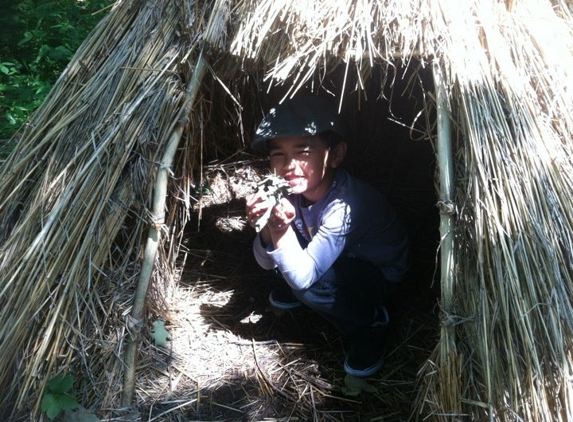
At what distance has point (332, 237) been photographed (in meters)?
2.69

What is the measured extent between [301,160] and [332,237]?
37 centimetres

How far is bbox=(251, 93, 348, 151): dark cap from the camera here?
109 inches

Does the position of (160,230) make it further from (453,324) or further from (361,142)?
(361,142)

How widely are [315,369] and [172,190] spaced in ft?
3.39

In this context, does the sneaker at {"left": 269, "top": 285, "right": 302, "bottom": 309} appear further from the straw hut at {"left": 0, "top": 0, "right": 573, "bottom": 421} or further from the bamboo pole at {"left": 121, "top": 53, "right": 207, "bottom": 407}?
the bamboo pole at {"left": 121, "top": 53, "right": 207, "bottom": 407}

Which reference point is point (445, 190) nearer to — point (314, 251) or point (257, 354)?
point (314, 251)

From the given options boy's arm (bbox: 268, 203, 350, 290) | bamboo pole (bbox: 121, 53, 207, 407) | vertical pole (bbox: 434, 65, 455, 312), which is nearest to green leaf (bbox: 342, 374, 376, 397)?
boy's arm (bbox: 268, 203, 350, 290)

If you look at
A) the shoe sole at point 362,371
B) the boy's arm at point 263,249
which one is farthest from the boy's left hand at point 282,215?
the shoe sole at point 362,371

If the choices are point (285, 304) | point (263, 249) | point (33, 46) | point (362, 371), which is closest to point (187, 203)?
point (263, 249)

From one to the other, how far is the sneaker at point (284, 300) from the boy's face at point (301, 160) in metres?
0.59

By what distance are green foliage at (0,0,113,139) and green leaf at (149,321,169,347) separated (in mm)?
2066

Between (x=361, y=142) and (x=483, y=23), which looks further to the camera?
(x=361, y=142)

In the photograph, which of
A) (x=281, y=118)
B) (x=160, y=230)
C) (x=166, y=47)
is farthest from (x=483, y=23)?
(x=160, y=230)

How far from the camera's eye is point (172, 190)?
290 cm
